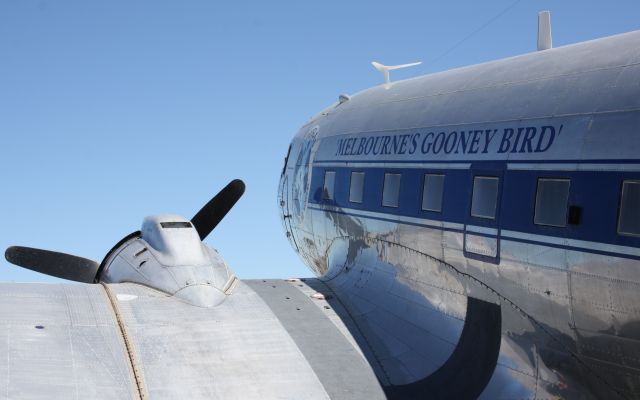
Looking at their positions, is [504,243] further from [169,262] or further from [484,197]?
[169,262]

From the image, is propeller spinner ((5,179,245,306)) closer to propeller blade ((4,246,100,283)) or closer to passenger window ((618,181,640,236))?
propeller blade ((4,246,100,283))

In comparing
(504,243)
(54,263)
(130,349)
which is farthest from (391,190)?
(54,263)

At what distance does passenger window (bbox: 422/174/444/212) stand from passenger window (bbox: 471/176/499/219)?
2.76 ft

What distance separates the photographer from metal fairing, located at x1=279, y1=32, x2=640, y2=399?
7547 millimetres

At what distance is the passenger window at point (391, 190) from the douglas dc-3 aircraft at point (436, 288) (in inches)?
1.2

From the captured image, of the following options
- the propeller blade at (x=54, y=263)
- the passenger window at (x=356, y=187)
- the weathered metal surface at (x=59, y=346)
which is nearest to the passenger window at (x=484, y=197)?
the passenger window at (x=356, y=187)

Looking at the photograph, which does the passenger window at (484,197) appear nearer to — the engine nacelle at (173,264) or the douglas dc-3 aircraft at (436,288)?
the douglas dc-3 aircraft at (436,288)

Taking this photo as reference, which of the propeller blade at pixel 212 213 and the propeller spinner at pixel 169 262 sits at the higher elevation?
the propeller blade at pixel 212 213

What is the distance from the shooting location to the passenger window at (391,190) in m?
11.6

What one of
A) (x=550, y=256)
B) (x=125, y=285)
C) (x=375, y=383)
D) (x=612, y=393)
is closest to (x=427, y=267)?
(x=375, y=383)

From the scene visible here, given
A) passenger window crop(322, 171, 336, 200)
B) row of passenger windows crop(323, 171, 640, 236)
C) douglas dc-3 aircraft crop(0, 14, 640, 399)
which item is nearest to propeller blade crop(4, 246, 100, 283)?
douglas dc-3 aircraft crop(0, 14, 640, 399)

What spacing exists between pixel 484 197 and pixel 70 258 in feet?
29.0

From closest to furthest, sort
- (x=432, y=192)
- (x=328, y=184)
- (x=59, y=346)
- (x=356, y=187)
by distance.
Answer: (x=59, y=346) < (x=432, y=192) < (x=356, y=187) < (x=328, y=184)

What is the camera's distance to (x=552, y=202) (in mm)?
8203
